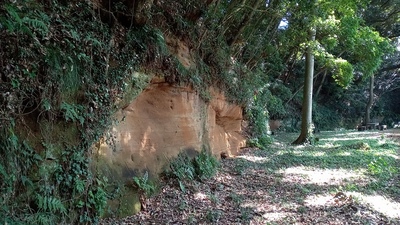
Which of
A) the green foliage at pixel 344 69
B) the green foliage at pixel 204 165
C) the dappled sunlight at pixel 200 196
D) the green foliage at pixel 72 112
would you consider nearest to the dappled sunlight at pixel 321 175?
the green foliage at pixel 204 165

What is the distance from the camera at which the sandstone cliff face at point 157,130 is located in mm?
5371

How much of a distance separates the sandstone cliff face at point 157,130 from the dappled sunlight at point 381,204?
384 centimetres

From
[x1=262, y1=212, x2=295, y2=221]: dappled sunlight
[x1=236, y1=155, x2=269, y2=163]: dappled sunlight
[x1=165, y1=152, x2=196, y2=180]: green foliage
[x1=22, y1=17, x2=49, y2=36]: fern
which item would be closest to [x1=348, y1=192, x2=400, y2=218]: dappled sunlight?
[x1=262, y1=212, x2=295, y2=221]: dappled sunlight

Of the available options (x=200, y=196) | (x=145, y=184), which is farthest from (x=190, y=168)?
(x=145, y=184)

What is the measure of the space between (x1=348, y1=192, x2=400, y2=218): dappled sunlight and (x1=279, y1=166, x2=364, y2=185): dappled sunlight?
3.99 ft

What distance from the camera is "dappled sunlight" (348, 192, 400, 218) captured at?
200 inches

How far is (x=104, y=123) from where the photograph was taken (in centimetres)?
480

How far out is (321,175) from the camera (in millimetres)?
7977

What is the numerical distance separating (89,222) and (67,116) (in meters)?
1.52

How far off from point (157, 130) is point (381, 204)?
4.57m

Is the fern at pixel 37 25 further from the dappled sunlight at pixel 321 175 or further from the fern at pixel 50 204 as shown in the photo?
the dappled sunlight at pixel 321 175

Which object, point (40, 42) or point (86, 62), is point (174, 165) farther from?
point (40, 42)

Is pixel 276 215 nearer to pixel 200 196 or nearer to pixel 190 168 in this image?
pixel 200 196

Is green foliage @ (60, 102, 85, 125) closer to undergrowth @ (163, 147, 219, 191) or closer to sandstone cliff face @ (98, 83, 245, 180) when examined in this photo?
sandstone cliff face @ (98, 83, 245, 180)
